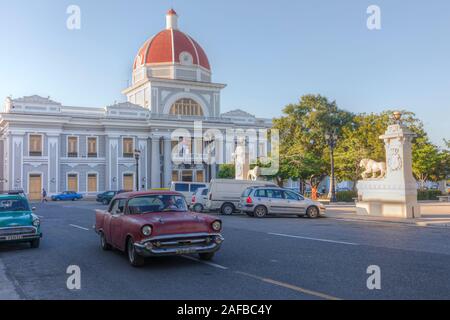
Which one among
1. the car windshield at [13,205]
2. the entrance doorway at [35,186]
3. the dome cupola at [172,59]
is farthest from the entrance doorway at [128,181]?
the car windshield at [13,205]

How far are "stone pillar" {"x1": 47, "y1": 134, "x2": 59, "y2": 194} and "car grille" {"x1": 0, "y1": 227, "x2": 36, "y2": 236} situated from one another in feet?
151

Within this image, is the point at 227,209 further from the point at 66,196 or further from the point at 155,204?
the point at 66,196

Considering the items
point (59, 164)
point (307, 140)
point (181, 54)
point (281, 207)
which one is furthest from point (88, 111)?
point (281, 207)

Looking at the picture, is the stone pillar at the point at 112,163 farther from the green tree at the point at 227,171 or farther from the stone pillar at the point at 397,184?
the stone pillar at the point at 397,184

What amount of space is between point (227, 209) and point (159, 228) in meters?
18.1

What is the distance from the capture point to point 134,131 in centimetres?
6178

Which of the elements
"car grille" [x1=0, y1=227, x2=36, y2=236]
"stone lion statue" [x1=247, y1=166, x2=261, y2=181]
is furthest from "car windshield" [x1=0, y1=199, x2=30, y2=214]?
"stone lion statue" [x1=247, y1=166, x2=261, y2=181]

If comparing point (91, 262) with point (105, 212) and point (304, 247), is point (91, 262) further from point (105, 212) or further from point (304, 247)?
point (304, 247)

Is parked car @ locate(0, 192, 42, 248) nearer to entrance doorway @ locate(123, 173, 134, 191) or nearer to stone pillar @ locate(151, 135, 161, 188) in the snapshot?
stone pillar @ locate(151, 135, 161, 188)

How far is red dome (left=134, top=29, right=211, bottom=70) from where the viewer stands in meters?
65.5

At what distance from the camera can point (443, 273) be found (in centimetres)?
877

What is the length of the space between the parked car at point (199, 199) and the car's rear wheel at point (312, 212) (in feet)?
24.6

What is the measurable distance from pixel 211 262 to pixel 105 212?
3698mm

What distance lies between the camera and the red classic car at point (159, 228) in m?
9.41
